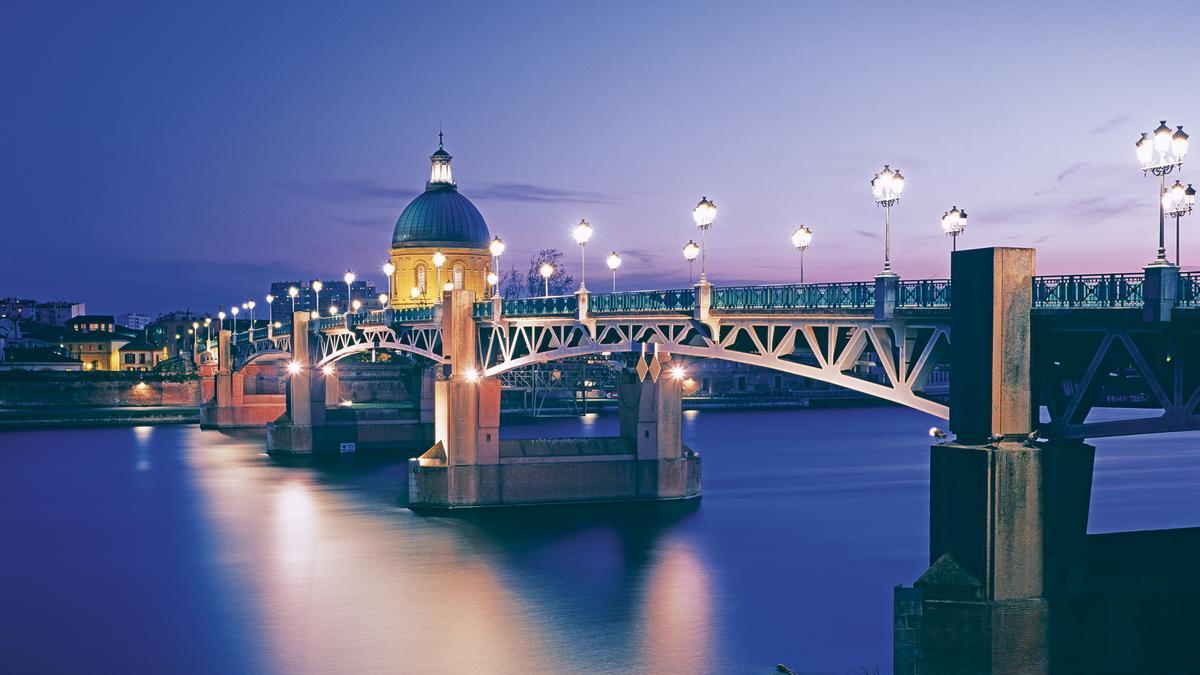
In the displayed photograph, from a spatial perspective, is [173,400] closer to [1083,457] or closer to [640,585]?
[640,585]

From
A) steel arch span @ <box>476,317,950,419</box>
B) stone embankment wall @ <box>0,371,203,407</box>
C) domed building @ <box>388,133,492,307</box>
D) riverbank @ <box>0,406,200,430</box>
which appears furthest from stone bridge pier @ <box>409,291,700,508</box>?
stone embankment wall @ <box>0,371,203,407</box>

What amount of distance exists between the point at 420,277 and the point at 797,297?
73347 millimetres

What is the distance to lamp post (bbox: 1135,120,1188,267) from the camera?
64.2 feet

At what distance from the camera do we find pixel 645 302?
41344mm

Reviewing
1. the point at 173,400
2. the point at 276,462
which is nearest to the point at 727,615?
the point at 276,462

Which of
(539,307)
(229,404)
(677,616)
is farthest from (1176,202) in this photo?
(229,404)

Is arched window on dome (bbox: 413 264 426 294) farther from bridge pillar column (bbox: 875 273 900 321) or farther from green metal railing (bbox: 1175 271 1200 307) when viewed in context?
green metal railing (bbox: 1175 271 1200 307)

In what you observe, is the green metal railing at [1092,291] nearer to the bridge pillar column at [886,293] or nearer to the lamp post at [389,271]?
the bridge pillar column at [886,293]

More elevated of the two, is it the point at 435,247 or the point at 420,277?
the point at 435,247

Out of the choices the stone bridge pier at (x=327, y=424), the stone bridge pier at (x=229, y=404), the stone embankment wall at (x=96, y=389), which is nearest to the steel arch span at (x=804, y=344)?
the stone bridge pier at (x=327, y=424)

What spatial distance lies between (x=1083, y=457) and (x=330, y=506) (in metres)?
39.3

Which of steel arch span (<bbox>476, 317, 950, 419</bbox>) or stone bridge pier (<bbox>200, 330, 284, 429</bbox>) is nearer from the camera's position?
steel arch span (<bbox>476, 317, 950, 419</bbox>)

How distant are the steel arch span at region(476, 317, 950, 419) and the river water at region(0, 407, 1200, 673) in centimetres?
663

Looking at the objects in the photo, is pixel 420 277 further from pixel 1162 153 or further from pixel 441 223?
pixel 1162 153
